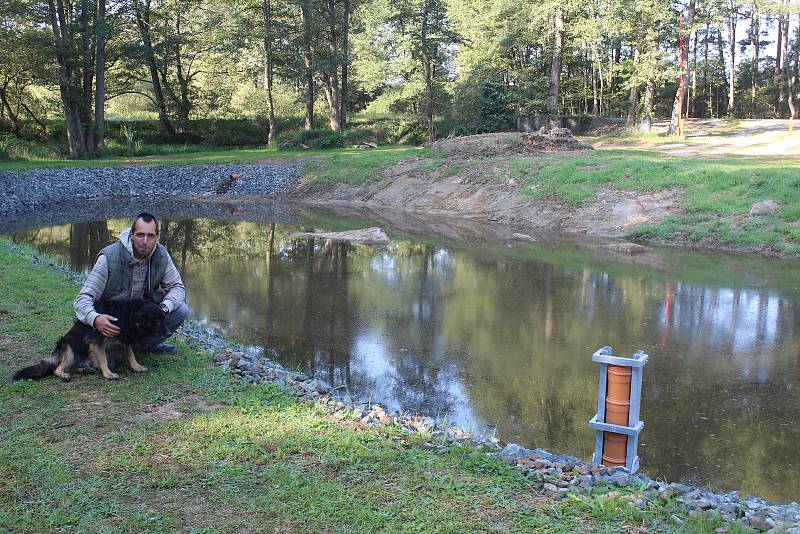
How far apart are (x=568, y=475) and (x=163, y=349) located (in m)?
4.33

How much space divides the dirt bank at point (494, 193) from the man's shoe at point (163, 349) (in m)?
14.4

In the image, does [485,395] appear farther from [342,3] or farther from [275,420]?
[342,3]

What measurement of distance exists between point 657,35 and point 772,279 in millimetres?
27238

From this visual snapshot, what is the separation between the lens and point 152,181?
1232 inches

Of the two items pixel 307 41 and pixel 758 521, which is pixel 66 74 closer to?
pixel 307 41

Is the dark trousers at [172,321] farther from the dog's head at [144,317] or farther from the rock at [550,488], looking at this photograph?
the rock at [550,488]

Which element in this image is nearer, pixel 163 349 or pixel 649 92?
pixel 163 349

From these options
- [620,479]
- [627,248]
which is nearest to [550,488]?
[620,479]

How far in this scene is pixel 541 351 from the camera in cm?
933

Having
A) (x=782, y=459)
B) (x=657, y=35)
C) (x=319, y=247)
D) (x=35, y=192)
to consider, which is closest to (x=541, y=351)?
(x=782, y=459)

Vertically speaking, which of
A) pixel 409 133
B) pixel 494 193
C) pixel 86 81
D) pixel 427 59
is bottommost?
pixel 494 193

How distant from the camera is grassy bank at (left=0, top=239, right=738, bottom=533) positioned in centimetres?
405

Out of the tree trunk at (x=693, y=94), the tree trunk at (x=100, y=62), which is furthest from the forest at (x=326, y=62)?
the tree trunk at (x=693, y=94)

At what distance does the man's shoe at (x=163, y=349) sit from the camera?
23.7ft
